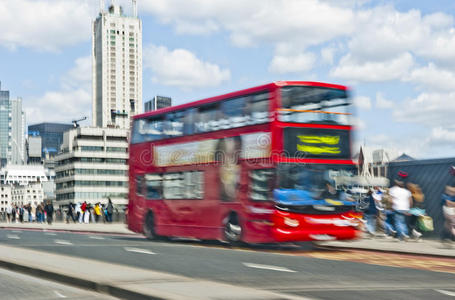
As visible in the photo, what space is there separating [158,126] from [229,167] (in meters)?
4.03

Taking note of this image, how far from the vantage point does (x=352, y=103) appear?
61.3 feet

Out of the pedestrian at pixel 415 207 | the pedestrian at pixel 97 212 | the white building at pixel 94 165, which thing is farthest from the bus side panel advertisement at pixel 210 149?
the white building at pixel 94 165

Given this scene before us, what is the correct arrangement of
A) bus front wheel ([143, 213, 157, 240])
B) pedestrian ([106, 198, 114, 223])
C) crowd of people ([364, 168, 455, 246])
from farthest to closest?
pedestrian ([106, 198, 114, 223]), bus front wheel ([143, 213, 157, 240]), crowd of people ([364, 168, 455, 246])

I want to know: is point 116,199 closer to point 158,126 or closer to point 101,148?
point 101,148

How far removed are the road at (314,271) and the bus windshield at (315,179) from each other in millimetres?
1522

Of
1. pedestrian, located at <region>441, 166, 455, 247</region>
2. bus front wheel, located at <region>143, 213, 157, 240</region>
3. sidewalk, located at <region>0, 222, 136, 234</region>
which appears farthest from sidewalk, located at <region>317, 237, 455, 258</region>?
sidewalk, located at <region>0, 222, 136, 234</region>

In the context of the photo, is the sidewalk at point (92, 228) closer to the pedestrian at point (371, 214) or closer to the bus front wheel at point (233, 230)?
the pedestrian at point (371, 214)

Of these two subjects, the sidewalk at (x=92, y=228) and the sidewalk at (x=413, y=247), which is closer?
the sidewalk at (x=413, y=247)

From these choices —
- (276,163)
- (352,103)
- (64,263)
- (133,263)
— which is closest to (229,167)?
(276,163)

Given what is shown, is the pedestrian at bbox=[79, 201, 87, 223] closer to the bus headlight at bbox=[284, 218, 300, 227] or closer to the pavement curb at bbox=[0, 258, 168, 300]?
the bus headlight at bbox=[284, 218, 300, 227]

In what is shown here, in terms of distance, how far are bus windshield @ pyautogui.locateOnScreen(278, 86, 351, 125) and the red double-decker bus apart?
0.02m

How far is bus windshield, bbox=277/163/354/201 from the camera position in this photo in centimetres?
1772

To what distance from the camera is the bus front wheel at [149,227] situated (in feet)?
76.8

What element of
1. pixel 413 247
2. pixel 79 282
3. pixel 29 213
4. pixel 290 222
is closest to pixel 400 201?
pixel 413 247
